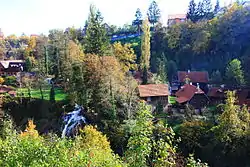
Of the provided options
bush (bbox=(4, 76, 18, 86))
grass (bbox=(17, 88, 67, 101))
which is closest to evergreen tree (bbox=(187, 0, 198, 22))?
grass (bbox=(17, 88, 67, 101))

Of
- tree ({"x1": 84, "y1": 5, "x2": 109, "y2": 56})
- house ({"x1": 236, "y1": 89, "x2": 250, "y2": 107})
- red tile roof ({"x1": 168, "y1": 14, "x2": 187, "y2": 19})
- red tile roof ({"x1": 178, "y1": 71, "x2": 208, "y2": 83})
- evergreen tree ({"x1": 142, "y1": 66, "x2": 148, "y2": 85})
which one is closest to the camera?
house ({"x1": 236, "y1": 89, "x2": 250, "y2": 107})

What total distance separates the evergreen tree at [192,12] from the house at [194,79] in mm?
14198

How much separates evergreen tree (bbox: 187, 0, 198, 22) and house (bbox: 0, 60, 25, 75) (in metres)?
25.4

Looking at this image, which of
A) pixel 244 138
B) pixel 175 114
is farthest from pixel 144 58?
pixel 244 138

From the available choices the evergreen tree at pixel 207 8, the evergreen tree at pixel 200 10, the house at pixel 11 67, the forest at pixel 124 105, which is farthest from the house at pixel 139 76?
the evergreen tree at pixel 207 8

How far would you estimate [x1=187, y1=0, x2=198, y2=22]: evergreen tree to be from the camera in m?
44.0

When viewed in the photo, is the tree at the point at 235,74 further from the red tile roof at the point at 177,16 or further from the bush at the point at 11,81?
the red tile roof at the point at 177,16

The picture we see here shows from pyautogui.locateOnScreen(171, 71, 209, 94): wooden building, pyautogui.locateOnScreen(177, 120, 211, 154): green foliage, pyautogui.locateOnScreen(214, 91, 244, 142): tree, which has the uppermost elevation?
pyautogui.locateOnScreen(171, 71, 209, 94): wooden building

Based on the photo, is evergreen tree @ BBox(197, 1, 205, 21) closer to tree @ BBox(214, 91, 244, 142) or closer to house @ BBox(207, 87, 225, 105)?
house @ BBox(207, 87, 225, 105)

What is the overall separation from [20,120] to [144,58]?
47.8 feet

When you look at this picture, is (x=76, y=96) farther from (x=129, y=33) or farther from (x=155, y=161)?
(x=129, y=33)

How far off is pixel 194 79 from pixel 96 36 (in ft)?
37.8

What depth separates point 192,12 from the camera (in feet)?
145

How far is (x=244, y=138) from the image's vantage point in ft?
55.0
